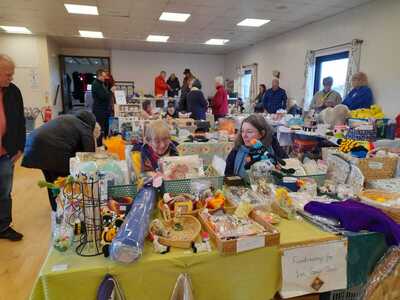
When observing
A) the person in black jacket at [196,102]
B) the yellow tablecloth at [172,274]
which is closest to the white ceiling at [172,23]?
the person in black jacket at [196,102]

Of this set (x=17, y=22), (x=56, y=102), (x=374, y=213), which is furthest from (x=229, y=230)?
(x=56, y=102)

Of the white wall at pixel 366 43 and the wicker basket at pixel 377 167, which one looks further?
the white wall at pixel 366 43

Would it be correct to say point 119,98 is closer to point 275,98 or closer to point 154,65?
point 275,98

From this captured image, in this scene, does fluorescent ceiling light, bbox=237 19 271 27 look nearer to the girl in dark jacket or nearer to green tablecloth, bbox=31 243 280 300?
the girl in dark jacket

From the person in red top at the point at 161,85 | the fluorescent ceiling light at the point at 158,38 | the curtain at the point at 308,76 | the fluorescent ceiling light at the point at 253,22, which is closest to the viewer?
the fluorescent ceiling light at the point at 253,22

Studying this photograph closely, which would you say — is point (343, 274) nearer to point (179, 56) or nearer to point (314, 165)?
point (314, 165)

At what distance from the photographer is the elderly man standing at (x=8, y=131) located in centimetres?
220

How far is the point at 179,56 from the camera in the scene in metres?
10.5

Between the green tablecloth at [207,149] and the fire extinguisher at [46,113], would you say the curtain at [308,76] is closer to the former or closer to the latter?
the green tablecloth at [207,149]

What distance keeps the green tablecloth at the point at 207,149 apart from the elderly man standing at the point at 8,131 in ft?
4.65

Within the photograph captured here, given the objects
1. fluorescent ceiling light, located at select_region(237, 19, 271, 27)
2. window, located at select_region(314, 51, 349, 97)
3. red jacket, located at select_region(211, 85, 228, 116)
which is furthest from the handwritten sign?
fluorescent ceiling light, located at select_region(237, 19, 271, 27)

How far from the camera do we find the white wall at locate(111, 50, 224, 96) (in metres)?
10.0

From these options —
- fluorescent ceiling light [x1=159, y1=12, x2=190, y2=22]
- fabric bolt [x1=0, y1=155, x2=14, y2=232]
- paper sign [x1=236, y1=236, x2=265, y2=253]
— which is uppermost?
fluorescent ceiling light [x1=159, y1=12, x2=190, y2=22]

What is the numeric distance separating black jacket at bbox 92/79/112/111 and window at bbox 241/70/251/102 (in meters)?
4.85
